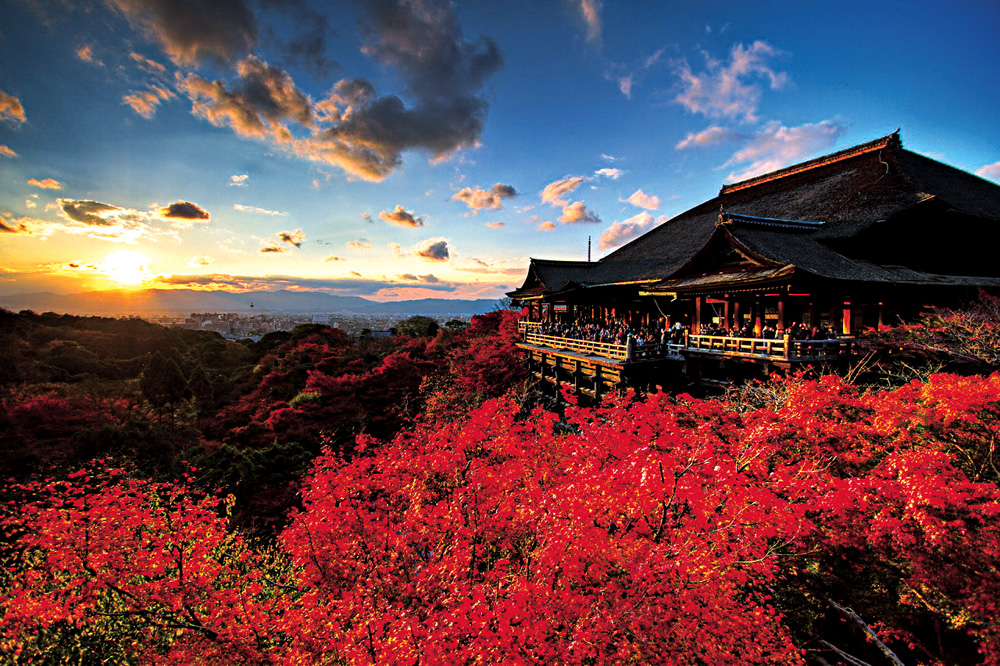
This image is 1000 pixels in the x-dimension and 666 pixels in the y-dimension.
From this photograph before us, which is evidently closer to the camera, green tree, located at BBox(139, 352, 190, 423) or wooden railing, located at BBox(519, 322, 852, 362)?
wooden railing, located at BBox(519, 322, 852, 362)

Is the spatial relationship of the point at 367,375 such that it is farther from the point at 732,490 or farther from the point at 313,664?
the point at 732,490

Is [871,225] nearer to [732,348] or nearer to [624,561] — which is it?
[732,348]

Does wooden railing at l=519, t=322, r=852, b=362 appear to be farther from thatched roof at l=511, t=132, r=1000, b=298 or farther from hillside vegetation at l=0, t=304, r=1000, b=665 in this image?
thatched roof at l=511, t=132, r=1000, b=298

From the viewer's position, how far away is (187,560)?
11.2 metres

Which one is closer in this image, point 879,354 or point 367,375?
point 879,354

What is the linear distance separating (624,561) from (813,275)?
39.9ft

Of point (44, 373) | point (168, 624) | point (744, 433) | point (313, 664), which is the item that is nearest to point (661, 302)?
point (744, 433)

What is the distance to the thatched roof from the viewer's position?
16531mm

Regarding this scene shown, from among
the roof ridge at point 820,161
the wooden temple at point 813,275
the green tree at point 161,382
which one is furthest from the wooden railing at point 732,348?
the green tree at point 161,382

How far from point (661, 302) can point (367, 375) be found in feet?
64.4

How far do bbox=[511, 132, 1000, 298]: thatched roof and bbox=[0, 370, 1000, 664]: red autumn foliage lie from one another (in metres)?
7.32

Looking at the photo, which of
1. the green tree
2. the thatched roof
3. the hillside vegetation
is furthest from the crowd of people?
the green tree

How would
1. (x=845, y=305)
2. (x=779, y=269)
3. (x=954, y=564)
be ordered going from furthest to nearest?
(x=845, y=305), (x=779, y=269), (x=954, y=564)

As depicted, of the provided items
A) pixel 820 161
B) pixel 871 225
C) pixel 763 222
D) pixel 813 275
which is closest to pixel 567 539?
Result: pixel 813 275
